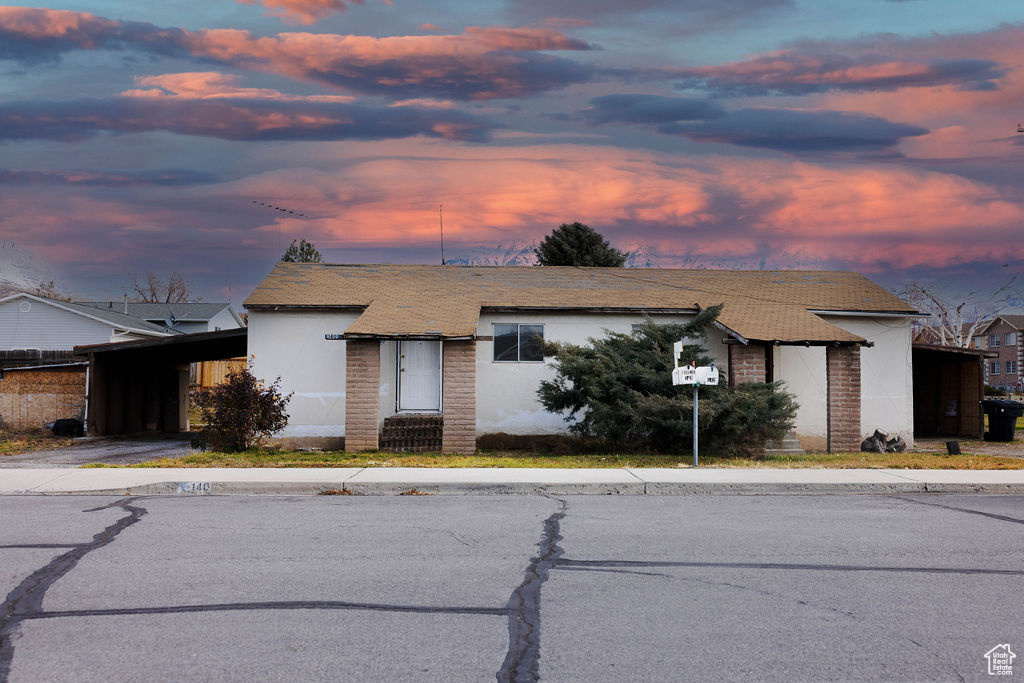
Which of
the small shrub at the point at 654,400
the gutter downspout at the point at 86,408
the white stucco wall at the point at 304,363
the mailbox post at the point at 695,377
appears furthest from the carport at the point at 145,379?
the mailbox post at the point at 695,377

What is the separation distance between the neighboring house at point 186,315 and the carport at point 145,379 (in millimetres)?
17315

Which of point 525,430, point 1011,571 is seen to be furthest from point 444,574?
point 525,430

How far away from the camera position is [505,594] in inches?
251

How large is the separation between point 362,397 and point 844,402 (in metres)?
10.5

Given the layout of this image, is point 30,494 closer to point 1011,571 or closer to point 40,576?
point 40,576

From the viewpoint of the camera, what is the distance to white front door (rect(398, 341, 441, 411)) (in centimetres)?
2052

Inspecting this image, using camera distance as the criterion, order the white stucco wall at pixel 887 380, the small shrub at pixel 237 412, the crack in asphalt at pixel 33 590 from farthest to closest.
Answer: the white stucco wall at pixel 887 380 → the small shrub at pixel 237 412 → the crack in asphalt at pixel 33 590

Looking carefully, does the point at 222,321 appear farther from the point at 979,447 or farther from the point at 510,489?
the point at 510,489

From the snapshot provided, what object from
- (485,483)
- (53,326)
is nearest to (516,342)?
(485,483)

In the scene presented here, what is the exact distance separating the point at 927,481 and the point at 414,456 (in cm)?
911

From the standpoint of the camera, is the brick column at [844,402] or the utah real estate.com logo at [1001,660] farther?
the brick column at [844,402]

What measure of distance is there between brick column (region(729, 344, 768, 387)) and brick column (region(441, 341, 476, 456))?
5.73m

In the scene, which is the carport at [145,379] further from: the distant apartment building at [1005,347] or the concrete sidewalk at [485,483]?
the distant apartment building at [1005,347]

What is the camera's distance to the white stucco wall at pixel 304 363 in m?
20.5
